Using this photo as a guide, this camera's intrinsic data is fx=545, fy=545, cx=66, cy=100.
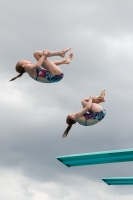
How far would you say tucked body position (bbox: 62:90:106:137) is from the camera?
17706mm

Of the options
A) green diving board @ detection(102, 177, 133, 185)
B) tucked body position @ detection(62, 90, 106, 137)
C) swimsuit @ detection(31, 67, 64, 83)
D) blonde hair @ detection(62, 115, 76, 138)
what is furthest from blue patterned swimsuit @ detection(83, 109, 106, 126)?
green diving board @ detection(102, 177, 133, 185)

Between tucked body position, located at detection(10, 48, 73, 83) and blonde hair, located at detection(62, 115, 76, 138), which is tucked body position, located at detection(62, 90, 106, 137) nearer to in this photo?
blonde hair, located at detection(62, 115, 76, 138)

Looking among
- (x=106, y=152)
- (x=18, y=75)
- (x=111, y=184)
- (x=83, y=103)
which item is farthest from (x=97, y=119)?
(x=111, y=184)

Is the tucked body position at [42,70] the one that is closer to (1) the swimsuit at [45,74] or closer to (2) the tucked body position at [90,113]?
(1) the swimsuit at [45,74]

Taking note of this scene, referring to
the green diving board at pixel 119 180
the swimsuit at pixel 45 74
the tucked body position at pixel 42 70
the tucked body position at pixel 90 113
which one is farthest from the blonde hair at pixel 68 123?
the green diving board at pixel 119 180

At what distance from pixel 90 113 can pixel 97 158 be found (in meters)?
2.54

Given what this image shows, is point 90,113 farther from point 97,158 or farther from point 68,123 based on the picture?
point 97,158

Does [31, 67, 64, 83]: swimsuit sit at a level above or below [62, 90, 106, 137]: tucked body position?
above

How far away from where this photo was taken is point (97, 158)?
19.8 metres

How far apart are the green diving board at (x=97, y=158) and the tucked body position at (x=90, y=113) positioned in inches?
68.5

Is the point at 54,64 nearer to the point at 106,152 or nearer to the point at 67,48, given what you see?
the point at 67,48

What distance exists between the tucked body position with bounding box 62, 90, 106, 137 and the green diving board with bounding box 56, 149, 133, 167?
68.5 inches

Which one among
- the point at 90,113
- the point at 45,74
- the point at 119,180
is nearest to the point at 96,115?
the point at 90,113

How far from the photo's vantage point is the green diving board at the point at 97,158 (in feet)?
62.3
